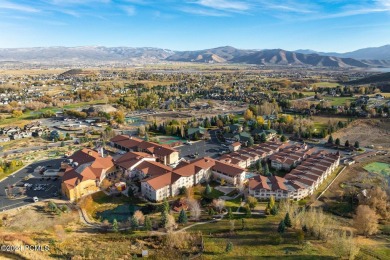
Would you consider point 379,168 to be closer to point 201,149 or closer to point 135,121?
point 201,149

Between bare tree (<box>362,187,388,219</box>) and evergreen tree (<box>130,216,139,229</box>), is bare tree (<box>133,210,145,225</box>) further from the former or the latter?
bare tree (<box>362,187,388,219</box>)

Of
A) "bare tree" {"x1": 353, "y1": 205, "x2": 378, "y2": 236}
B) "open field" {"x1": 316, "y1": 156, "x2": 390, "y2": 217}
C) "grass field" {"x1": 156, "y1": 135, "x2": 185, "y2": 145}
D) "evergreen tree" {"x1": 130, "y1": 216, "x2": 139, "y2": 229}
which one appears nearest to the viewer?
"bare tree" {"x1": 353, "y1": 205, "x2": 378, "y2": 236}

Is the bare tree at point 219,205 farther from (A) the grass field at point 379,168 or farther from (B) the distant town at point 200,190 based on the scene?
(A) the grass field at point 379,168

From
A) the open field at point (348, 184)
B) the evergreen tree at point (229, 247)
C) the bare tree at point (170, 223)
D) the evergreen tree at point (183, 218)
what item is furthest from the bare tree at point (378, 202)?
the bare tree at point (170, 223)

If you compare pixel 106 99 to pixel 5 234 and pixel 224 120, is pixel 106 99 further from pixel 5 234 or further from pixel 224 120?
pixel 5 234

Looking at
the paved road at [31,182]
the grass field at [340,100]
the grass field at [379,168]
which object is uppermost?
the grass field at [340,100]

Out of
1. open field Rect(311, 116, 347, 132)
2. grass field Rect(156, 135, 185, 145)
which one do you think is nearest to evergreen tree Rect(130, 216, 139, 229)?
grass field Rect(156, 135, 185, 145)
